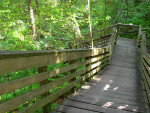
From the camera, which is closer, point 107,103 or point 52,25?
point 107,103

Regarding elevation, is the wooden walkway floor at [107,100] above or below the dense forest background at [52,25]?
below

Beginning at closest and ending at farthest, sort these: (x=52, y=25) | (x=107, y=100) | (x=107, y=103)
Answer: (x=107, y=103), (x=107, y=100), (x=52, y=25)

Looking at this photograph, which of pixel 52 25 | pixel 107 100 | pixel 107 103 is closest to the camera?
pixel 107 103

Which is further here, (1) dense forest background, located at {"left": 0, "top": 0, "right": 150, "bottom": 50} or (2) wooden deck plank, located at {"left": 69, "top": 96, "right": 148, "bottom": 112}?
(1) dense forest background, located at {"left": 0, "top": 0, "right": 150, "bottom": 50}

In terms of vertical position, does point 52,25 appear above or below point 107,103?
above

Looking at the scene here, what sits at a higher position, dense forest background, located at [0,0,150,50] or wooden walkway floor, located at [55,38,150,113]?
dense forest background, located at [0,0,150,50]

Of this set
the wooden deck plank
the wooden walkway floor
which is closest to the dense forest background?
the wooden walkway floor

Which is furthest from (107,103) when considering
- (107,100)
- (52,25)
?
(52,25)

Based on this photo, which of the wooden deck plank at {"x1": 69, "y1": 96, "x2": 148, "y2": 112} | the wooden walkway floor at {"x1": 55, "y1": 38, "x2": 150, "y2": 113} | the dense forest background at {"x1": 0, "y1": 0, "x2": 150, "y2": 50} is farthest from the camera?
the dense forest background at {"x1": 0, "y1": 0, "x2": 150, "y2": 50}

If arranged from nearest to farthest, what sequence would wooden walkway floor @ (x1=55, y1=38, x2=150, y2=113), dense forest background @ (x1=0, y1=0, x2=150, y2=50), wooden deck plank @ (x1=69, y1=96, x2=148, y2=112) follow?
wooden walkway floor @ (x1=55, y1=38, x2=150, y2=113) → wooden deck plank @ (x1=69, y1=96, x2=148, y2=112) → dense forest background @ (x1=0, y1=0, x2=150, y2=50)

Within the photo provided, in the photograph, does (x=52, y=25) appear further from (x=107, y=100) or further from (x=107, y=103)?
(x=107, y=103)

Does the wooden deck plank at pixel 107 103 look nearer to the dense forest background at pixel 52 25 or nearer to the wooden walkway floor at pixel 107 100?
the wooden walkway floor at pixel 107 100

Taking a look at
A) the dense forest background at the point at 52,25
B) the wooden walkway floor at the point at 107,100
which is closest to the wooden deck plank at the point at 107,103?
the wooden walkway floor at the point at 107,100

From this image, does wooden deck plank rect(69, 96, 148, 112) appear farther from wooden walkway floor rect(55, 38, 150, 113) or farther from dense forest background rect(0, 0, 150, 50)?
dense forest background rect(0, 0, 150, 50)
